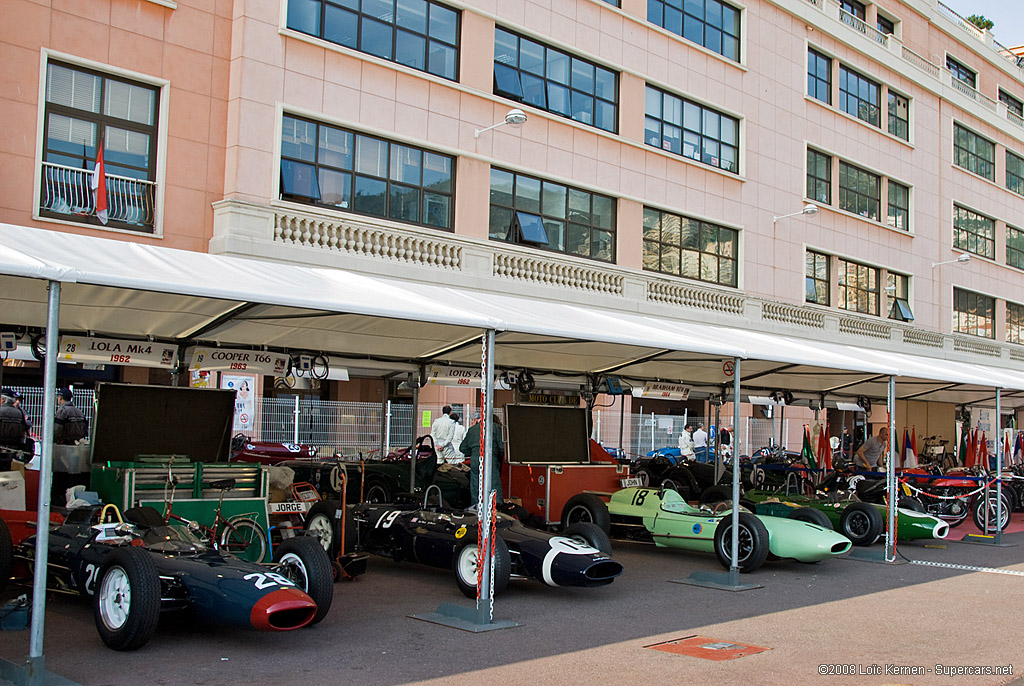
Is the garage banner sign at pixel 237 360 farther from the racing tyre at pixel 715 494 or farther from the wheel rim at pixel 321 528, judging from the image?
the racing tyre at pixel 715 494

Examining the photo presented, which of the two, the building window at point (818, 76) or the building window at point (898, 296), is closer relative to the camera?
the building window at point (818, 76)

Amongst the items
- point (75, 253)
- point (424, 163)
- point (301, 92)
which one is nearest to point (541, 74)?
point (424, 163)

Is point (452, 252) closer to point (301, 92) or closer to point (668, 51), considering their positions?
point (301, 92)

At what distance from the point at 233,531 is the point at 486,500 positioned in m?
2.80

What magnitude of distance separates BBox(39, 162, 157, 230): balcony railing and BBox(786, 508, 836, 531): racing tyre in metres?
11.7

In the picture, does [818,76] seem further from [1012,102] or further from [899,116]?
[1012,102]

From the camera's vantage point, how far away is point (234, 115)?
60.1ft

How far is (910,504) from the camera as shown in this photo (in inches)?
690

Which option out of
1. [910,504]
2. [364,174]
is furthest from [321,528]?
[910,504]

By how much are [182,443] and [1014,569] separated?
11074mm

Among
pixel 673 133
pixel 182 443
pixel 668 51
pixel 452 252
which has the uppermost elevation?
pixel 668 51

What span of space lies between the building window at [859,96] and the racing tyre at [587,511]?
23.3 m

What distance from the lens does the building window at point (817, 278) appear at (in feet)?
102

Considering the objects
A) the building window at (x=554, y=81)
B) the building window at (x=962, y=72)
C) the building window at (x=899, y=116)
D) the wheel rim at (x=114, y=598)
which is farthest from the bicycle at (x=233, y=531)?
the building window at (x=962, y=72)
